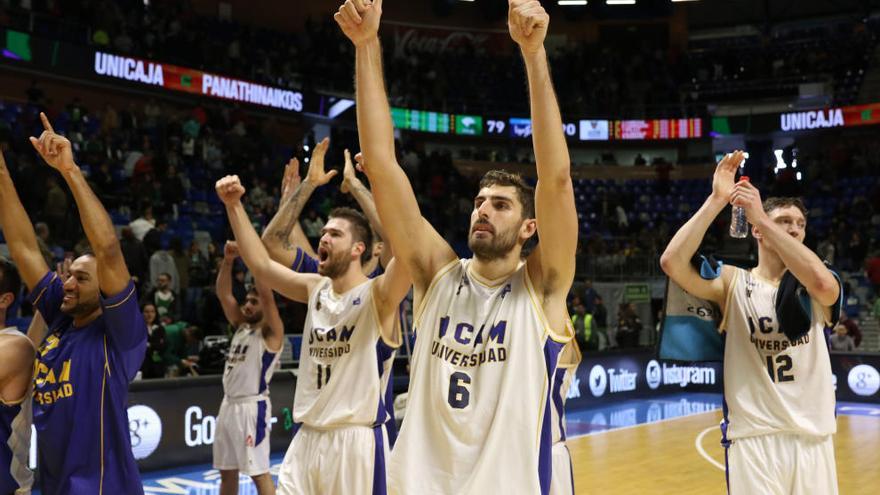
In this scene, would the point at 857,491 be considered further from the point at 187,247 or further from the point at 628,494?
the point at 187,247

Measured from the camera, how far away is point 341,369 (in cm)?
493

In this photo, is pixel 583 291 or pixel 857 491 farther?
pixel 583 291

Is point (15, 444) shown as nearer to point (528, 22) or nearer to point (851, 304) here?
point (528, 22)

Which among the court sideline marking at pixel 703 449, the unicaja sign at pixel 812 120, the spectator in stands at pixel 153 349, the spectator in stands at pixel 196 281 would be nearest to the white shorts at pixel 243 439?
the spectator in stands at pixel 153 349

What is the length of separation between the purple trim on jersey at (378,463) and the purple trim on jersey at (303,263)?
144 cm

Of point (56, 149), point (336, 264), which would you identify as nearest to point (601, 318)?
point (336, 264)

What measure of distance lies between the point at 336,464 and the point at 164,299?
8617 mm

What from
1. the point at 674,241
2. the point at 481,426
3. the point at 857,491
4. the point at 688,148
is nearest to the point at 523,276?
the point at 481,426

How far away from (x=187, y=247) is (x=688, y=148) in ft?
69.6

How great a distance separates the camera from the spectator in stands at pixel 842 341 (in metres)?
17.4

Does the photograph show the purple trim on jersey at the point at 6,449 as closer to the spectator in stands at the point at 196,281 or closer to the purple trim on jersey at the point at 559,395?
the purple trim on jersey at the point at 559,395

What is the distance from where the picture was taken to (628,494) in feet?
29.8

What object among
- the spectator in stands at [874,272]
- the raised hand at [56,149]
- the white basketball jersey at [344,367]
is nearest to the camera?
Answer: the raised hand at [56,149]

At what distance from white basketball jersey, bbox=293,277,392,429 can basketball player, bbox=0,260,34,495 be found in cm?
141
